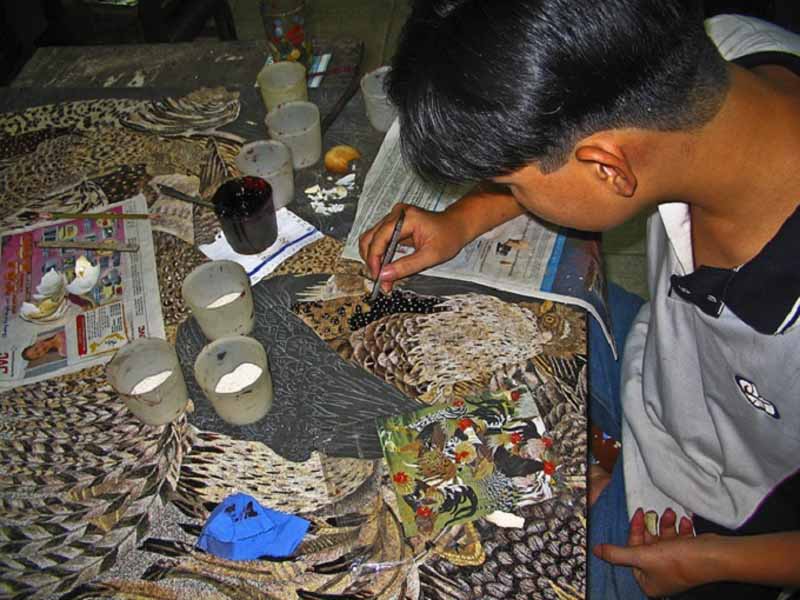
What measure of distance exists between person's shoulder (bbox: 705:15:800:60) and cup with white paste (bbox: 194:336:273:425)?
705 millimetres

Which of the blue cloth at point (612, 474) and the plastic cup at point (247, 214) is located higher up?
the plastic cup at point (247, 214)

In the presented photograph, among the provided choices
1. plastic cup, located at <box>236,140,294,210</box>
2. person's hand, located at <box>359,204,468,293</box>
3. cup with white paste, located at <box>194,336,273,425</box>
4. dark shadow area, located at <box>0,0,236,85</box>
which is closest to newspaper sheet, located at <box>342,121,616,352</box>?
person's hand, located at <box>359,204,468,293</box>

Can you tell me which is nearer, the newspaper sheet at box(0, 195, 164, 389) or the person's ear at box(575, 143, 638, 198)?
the person's ear at box(575, 143, 638, 198)

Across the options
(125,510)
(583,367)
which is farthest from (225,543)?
(583,367)

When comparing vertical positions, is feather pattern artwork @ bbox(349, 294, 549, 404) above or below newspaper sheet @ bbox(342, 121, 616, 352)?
below

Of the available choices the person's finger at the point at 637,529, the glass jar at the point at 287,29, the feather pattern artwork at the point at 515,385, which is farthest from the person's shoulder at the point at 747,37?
the glass jar at the point at 287,29

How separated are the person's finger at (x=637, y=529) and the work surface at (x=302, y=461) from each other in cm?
22

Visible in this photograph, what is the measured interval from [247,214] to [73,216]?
13.8 inches

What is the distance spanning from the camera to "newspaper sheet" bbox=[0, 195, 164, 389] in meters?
0.95

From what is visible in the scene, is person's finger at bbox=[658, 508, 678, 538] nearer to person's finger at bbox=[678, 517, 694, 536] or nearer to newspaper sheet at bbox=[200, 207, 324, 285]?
person's finger at bbox=[678, 517, 694, 536]

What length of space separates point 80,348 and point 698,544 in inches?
34.1

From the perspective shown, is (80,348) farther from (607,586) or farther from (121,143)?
(607,586)

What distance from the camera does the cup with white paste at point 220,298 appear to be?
36.2 inches

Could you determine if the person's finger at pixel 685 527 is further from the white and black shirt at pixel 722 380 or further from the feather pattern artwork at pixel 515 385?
the feather pattern artwork at pixel 515 385
